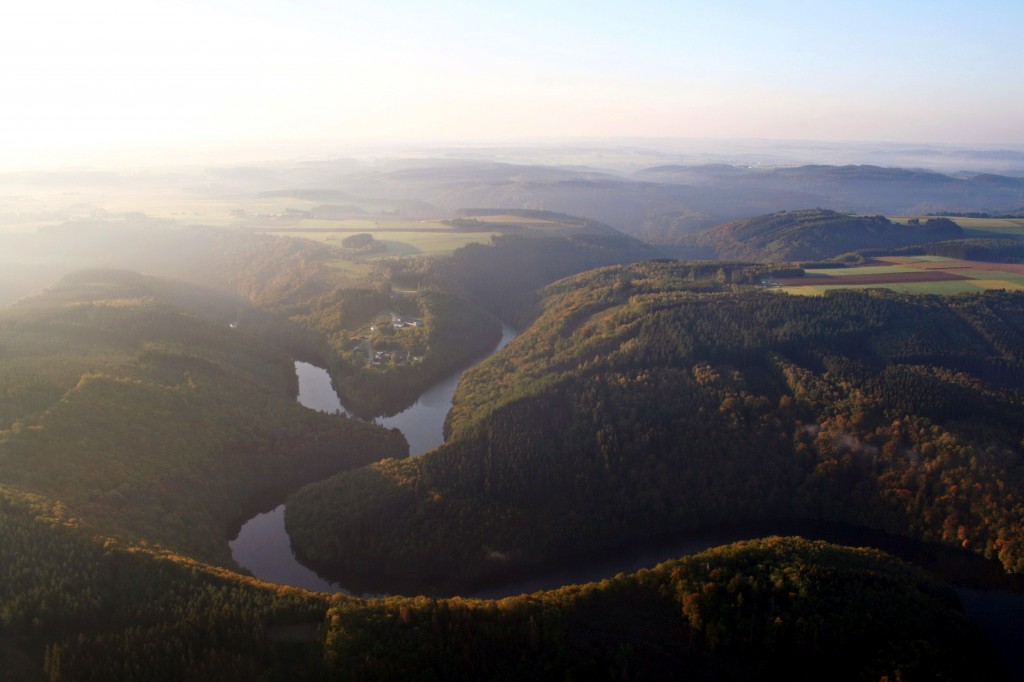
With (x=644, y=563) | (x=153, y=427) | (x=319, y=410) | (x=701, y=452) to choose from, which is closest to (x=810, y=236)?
(x=701, y=452)

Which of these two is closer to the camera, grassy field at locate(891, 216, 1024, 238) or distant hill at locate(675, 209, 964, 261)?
grassy field at locate(891, 216, 1024, 238)

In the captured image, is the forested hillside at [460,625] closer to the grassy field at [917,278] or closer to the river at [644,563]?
the river at [644,563]

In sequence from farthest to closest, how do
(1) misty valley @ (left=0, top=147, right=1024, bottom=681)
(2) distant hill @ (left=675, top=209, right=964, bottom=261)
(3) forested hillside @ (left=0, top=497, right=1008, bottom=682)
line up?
(2) distant hill @ (left=675, top=209, right=964, bottom=261)
(1) misty valley @ (left=0, top=147, right=1024, bottom=681)
(3) forested hillside @ (left=0, top=497, right=1008, bottom=682)

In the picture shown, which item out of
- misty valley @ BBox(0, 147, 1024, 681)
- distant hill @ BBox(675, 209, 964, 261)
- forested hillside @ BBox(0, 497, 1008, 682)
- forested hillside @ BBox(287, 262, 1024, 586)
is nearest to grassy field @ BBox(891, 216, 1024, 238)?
distant hill @ BBox(675, 209, 964, 261)

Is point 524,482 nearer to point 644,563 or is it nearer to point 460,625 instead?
point 644,563

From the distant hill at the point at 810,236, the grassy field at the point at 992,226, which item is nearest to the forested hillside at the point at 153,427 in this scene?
the distant hill at the point at 810,236

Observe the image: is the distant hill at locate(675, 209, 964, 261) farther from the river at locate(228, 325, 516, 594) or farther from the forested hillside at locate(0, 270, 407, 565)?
the forested hillside at locate(0, 270, 407, 565)

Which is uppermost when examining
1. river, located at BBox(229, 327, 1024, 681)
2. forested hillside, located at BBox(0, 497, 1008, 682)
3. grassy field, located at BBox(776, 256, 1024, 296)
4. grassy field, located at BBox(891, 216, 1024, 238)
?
grassy field, located at BBox(891, 216, 1024, 238)
